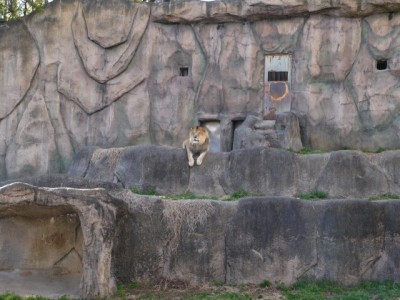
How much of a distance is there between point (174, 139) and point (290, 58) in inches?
148

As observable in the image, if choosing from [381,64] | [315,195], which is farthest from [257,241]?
[381,64]

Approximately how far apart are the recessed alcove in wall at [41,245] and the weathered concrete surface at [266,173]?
1511 millimetres

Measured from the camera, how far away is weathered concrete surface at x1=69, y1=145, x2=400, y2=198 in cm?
1390

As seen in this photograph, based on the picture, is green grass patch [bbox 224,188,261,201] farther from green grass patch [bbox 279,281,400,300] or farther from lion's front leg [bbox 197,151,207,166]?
green grass patch [bbox 279,281,400,300]

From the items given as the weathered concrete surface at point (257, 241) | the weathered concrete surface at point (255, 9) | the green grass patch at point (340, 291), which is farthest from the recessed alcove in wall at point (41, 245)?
the weathered concrete surface at point (255, 9)

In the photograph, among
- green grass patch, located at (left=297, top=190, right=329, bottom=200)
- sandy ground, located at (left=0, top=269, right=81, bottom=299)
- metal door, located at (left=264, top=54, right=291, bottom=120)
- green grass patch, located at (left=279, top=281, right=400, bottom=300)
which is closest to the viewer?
green grass patch, located at (left=279, top=281, right=400, bottom=300)

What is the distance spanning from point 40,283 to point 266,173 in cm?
513

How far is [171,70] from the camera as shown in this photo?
1800cm

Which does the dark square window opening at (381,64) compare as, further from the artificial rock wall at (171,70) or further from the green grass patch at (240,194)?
the green grass patch at (240,194)

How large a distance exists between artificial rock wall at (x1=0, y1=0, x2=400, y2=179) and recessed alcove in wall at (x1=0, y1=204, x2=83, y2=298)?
4.90 m

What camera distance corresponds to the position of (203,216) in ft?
39.4

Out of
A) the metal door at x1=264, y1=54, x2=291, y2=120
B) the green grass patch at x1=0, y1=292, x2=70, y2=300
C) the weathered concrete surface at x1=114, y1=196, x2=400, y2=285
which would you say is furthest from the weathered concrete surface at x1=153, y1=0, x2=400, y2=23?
the green grass patch at x1=0, y1=292, x2=70, y2=300

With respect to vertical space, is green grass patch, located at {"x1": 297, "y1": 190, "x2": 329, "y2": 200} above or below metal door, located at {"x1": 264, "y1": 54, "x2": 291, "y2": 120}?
below

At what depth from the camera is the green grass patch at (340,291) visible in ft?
35.1
